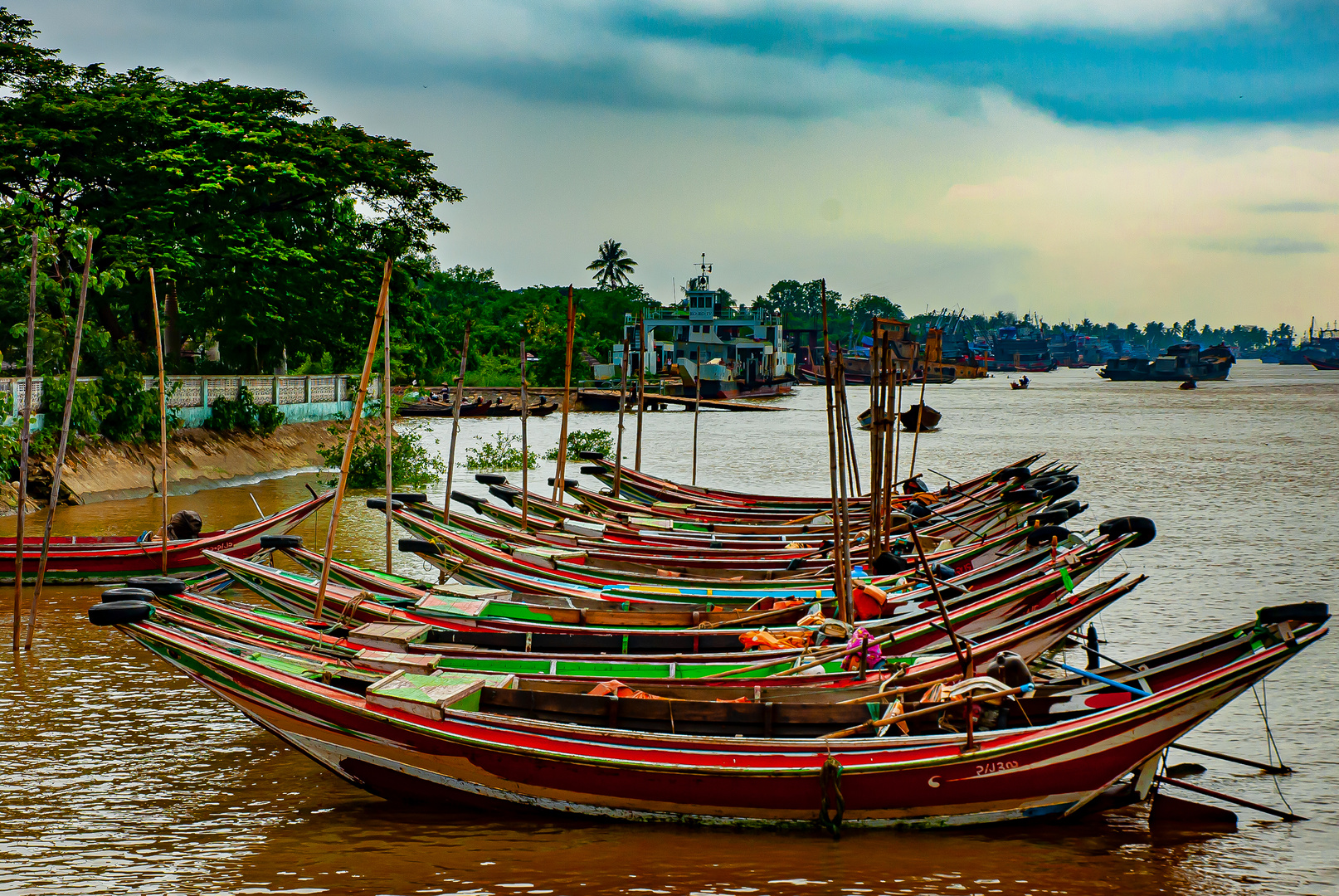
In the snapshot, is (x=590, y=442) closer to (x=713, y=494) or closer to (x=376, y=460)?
(x=376, y=460)

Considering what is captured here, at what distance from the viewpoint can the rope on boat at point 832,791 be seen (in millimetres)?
6883

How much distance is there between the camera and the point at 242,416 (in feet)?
87.1

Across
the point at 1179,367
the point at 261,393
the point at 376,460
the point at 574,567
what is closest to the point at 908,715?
the point at 574,567

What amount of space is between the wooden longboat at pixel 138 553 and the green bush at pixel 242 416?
40.7ft

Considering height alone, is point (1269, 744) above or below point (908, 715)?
below

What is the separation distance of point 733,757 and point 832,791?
0.64m

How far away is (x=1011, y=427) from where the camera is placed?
56469 millimetres

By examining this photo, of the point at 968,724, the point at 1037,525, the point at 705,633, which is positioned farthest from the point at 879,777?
the point at 1037,525

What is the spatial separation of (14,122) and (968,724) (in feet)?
84.0

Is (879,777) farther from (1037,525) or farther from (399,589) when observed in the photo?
(1037,525)

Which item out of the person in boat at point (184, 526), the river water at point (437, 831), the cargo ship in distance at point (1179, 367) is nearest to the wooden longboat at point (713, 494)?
the river water at point (437, 831)

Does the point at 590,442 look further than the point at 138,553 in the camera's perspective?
Yes

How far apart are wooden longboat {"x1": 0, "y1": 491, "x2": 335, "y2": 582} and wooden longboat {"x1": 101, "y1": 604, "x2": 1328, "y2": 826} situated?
6.40m

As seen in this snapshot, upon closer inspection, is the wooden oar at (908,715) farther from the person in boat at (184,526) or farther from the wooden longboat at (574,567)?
the person in boat at (184,526)
